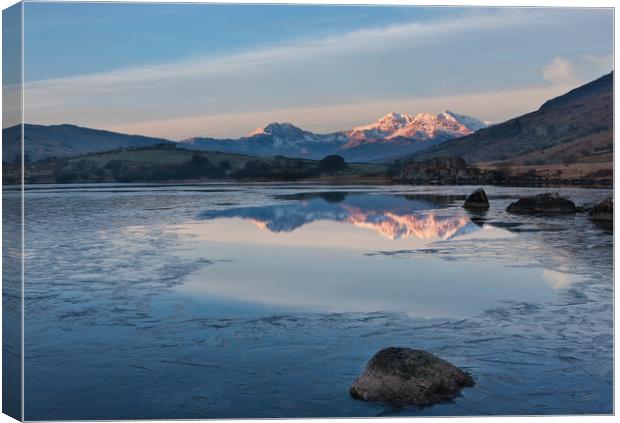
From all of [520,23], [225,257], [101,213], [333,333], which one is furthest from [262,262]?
[101,213]

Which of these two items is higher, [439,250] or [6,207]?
[6,207]

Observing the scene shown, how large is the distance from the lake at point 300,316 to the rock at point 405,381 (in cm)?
13

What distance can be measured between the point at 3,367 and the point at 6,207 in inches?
69.3

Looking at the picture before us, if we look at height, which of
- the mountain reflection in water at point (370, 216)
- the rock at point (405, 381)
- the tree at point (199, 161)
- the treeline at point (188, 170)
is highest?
the tree at point (199, 161)

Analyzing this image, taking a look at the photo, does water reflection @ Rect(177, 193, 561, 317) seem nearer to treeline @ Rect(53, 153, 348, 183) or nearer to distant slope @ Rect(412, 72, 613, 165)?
distant slope @ Rect(412, 72, 613, 165)

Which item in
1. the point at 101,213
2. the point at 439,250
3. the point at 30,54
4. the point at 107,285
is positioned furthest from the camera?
the point at 101,213

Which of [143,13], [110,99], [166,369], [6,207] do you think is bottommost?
[166,369]

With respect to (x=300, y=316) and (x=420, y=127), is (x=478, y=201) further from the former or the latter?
(x=300, y=316)

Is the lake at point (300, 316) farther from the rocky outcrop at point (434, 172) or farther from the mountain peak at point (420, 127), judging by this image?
the rocky outcrop at point (434, 172)

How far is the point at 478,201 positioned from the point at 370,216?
601 centimetres

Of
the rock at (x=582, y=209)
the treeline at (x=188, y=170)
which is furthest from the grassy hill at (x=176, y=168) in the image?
the rock at (x=582, y=209)

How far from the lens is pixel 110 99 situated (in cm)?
1370

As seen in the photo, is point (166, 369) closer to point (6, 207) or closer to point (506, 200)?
point (6, 207)

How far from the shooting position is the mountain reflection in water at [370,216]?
72.5ft
